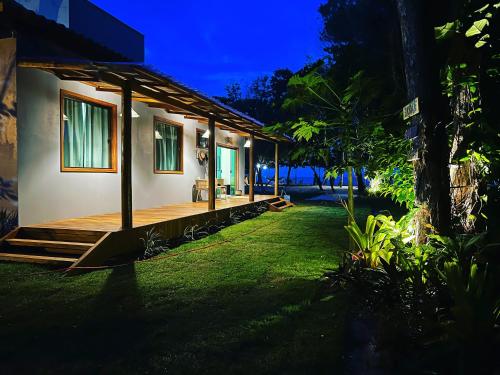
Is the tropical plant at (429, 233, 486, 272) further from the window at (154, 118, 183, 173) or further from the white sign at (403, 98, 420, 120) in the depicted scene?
the window at (154, 118, 183, 173)

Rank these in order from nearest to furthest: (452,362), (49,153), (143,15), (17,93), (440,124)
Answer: (452,362)
(440,124)
(17,93)
(49,153)
(143,15)

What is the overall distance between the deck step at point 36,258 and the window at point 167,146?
4.67 m

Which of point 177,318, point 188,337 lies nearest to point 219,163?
point 177,318

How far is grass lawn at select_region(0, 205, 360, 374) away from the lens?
9.05 ft

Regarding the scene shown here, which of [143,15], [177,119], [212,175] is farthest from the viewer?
[143,15]

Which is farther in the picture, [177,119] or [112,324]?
[177,119]

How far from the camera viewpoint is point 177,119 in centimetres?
1114

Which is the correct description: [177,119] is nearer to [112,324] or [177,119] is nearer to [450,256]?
[112,324]

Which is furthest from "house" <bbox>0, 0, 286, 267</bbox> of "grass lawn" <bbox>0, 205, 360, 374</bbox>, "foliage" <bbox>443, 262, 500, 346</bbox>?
"foliage" <bbox>443, 262, 500, 346</bbox>

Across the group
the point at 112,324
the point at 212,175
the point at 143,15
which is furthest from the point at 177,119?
the point at 143,15

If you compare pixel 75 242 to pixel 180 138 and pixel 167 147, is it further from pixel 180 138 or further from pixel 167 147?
pixel 180 138

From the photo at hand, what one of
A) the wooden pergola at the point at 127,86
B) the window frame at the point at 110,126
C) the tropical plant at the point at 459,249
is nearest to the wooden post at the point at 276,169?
the wooden pergola at the point at 127,86

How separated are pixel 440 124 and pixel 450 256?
113 cm

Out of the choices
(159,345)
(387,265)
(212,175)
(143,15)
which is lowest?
(159,345)
